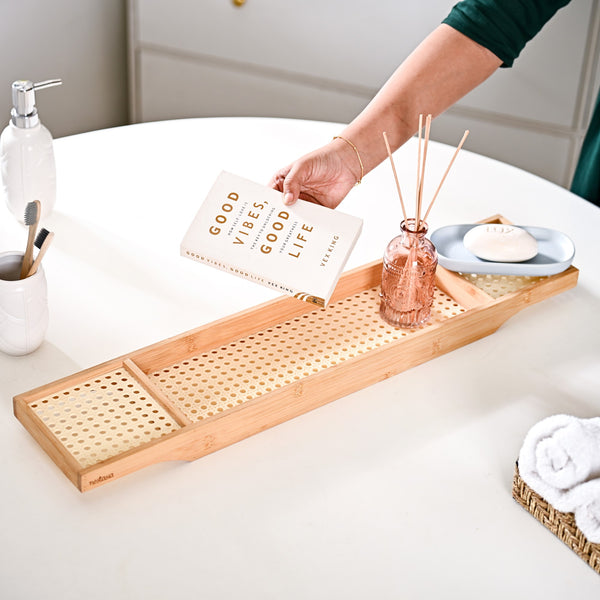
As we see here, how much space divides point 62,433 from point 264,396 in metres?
0.22

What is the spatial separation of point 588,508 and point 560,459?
52mm

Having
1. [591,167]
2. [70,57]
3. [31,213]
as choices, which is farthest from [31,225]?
[70,57]

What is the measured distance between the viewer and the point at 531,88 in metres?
2.10

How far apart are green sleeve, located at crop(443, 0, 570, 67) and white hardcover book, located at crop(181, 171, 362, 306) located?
1.64 feet

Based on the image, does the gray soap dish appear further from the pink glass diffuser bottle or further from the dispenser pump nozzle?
the dispenser pump nozzle

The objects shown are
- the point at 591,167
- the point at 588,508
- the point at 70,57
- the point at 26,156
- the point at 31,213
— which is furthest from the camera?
the point at 70,57

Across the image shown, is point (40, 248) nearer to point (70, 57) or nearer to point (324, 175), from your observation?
point (324, 175)

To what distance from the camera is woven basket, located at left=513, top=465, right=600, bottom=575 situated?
Answer: 2.56 ft

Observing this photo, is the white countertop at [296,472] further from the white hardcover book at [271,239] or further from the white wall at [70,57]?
the white wall at [70,57]

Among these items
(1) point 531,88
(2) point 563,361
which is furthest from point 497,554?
(1) point 531,88

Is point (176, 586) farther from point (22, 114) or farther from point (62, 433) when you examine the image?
point (22, 114)

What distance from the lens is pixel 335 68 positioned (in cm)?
229

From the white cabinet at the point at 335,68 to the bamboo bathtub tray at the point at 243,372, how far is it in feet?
3.38

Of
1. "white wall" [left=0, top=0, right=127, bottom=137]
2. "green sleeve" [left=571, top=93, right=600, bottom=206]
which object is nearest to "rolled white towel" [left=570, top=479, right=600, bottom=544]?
"green sleeve" [left=571, top=93, right=600, bottom=206]
